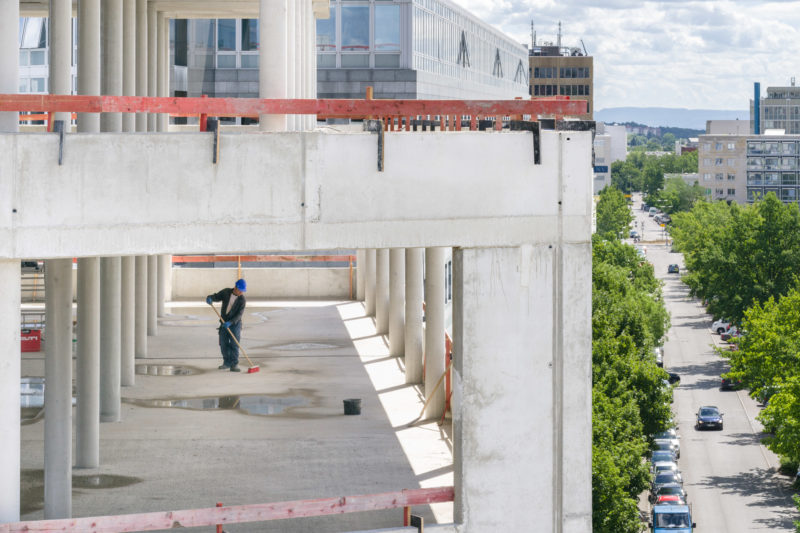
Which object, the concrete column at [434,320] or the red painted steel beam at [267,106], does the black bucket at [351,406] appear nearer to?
the concrete column at [434,320]

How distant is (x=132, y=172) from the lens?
12.4 metres

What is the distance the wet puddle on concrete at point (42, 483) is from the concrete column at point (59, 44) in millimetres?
5251

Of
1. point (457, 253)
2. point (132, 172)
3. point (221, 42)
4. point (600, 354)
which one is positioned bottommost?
point (600, 354)

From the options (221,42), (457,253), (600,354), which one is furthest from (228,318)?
(221,42)

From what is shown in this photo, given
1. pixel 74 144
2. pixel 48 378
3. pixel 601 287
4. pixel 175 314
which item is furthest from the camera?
pixel 601 287

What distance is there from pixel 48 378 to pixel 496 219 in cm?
633


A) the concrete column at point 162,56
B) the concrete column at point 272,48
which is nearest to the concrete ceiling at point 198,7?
the concrete column at point 162,56

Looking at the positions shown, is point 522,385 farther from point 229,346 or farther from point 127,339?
point 229,346

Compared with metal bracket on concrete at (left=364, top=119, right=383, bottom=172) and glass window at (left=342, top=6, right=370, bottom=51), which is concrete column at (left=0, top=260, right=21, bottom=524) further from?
glass window at (left=342, top=6, right=370, bottom=51)

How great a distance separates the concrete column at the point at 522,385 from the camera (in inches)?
521

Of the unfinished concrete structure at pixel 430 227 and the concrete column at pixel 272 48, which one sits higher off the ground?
the concrete column at pixel 272 48

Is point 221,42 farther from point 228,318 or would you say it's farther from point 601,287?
point 228,318

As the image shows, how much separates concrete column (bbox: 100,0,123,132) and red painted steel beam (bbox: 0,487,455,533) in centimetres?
1119

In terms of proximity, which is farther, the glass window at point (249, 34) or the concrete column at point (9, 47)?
the glass window at point (249, 34)
